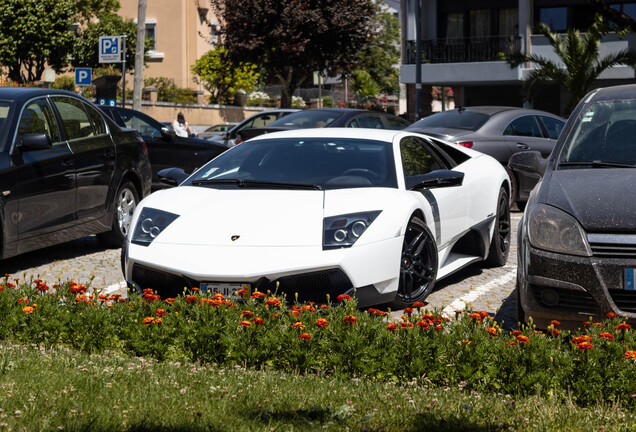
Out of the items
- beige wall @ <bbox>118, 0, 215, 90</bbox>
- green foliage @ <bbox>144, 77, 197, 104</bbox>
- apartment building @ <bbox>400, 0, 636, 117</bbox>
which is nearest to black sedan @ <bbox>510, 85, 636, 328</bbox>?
apartment building @ <bbox>400, 0, 636, 117</bbox>

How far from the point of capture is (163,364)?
5027 millimetres

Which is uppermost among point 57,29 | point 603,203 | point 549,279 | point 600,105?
point 57,29

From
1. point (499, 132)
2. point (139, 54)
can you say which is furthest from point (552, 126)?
point (139, 54)

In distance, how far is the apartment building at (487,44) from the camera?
119 feet

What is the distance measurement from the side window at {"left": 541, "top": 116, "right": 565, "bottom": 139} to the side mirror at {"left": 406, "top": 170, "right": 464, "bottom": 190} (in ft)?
25.3

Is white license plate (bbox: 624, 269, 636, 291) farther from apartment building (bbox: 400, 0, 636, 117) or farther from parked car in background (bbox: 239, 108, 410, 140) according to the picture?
apartment building (bbox: 400, 0, 636, 117)

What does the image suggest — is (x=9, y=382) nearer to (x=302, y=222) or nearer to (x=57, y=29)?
(x=302, y=222)

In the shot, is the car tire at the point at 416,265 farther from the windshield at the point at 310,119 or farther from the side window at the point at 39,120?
the windshield at the point at 310,119

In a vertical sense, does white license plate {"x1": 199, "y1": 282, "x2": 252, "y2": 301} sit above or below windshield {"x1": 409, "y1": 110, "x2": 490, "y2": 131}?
below

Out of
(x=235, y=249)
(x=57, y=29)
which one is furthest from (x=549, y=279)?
(x=57, y=29)

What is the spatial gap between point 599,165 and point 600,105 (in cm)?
76

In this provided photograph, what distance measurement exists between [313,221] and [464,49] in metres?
32.5

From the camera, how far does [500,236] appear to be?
30.8 ft

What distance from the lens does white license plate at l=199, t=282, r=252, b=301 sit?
614 cm
